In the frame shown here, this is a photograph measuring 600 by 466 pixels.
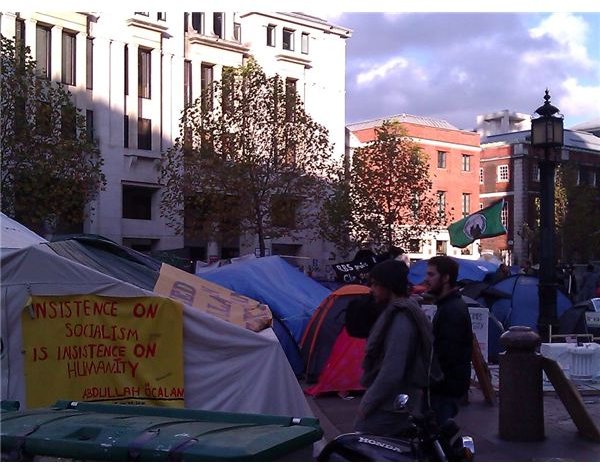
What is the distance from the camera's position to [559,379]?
898 cm

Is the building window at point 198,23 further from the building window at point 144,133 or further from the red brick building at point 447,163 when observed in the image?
the red brick building at point 447,163

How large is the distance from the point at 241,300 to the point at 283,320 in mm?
4251

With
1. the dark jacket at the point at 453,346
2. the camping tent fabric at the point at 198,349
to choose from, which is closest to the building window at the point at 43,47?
the camping tent fabric at the point at 198,349

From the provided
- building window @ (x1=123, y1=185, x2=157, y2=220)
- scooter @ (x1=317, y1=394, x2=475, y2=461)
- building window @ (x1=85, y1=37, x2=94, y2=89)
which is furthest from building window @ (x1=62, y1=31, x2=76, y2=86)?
scooter @ (x1=317, y1=394, x2=475, y2=461)

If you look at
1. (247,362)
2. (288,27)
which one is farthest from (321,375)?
(288,27)

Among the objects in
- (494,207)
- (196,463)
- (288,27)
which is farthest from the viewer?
(288,27)

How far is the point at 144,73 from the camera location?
3894cm

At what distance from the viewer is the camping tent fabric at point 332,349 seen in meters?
12.5

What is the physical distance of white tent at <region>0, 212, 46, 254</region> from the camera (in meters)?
8.41

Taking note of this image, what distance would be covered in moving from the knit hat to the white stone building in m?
30.1

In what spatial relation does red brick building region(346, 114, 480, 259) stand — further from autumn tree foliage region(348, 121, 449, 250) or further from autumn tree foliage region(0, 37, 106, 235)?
autumn tree foliage region(0, 37, 106, 235)

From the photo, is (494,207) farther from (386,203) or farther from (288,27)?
(288,27)

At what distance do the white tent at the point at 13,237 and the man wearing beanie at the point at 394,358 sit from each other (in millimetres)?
4478

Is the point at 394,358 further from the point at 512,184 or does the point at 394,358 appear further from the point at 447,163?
the point at 512,184
